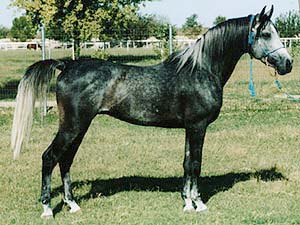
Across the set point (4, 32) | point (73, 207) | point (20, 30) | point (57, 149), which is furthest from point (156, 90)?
point (4, 32)

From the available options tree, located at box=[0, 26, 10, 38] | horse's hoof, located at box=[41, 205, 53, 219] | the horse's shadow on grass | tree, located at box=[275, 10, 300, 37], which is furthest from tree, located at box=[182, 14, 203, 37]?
tree, located at box=[0, 26, 10, 38]

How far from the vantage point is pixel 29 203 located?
278 inches

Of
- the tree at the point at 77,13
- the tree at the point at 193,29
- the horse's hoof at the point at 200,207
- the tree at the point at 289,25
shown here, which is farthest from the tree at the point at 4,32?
the horse's hoof at the point at 200,207

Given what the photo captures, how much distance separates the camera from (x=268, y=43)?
22.1 ft

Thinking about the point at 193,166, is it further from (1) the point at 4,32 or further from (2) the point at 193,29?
(1) the point at 4,32

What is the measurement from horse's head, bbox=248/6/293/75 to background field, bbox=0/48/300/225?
1767 millimetres

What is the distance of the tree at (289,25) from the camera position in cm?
2469

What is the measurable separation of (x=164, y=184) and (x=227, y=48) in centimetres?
238

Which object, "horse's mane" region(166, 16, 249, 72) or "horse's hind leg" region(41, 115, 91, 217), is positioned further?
"horse's mane" region(166, 16, 249, 72)

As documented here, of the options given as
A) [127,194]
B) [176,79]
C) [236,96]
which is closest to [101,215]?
[127,194]

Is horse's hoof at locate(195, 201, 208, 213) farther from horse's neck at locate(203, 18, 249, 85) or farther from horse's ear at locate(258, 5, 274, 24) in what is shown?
horse's ear at locate(258, 5, 274, 24)

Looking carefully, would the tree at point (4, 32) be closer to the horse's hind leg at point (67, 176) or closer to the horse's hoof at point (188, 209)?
the horse's hind leg at point (67, 176)

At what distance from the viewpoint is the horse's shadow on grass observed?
301 inches

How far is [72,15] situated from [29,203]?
970 inches
